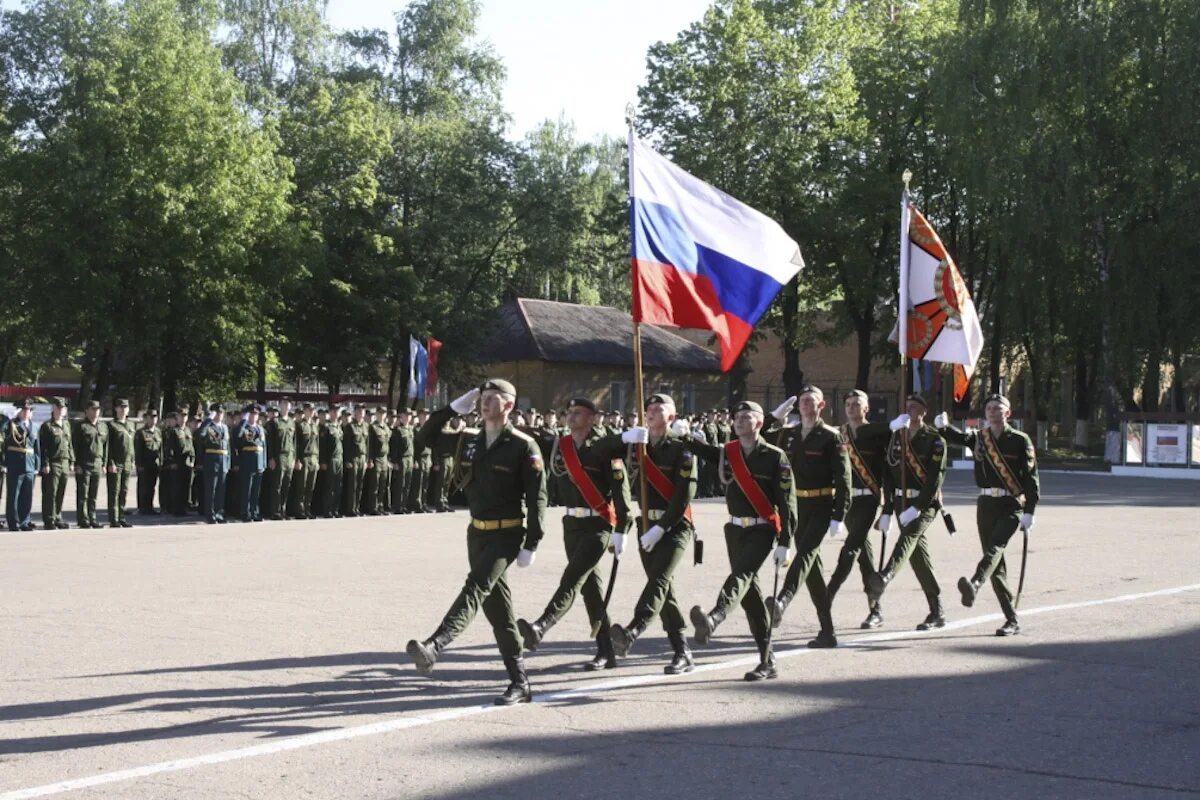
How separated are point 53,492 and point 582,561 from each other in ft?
45.4

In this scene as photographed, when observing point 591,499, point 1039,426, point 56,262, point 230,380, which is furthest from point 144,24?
point 591,499

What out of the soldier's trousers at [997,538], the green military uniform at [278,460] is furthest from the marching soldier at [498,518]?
the green military uniform at [278,460]

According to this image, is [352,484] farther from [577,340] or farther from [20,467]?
[577,340]

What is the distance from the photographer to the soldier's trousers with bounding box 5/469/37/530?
20578mm

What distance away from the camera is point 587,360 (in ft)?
202

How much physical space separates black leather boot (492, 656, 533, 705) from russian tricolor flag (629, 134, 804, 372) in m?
3.23

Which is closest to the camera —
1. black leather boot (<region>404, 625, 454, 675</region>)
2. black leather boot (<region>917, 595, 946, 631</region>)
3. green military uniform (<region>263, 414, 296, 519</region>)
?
black leather boot (<region>404, 625, 454, 675</region>)

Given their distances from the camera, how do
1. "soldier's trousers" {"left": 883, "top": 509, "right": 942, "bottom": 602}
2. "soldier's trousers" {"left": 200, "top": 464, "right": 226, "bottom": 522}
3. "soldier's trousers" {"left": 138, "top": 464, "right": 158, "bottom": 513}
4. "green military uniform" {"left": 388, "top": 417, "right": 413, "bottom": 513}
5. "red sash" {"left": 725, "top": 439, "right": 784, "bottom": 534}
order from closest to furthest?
"red sash" {"left": 725, "top": 439, "right": 784, "bottom": 534}, "soldier's trousers" {"left": 883, "top": 509, "right": 942, "bottom": 602}, "soldier's trousers" {"left": 200, "top": 464, "right": 226, "bottom": 522}, "soldier's trousers" {"left": 138, "top": 464, "right": 158, "bottom": 513}, "green military uniform" {"left": 388, "top": 417, "right": 413, "bottom": 513}

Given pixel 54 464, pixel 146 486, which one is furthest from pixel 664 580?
pixel 146 486

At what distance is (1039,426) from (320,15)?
109 feet

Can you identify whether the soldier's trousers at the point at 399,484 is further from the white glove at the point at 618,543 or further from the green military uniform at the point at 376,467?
the white glove at the point at 618,543

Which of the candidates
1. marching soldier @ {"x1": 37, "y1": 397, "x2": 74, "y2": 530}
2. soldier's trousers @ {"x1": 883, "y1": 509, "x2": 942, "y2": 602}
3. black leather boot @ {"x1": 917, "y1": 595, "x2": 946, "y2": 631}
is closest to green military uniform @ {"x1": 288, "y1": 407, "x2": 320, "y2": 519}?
marching soldier @ {"x1": 37, "y1": 397, "x2": 74, "y2": 530}

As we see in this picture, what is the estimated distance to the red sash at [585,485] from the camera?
970cm

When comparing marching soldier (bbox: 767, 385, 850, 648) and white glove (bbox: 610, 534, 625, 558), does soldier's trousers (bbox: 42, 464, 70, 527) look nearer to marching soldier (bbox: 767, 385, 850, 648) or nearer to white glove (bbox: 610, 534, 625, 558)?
marching soldier (bbox: 767, 385, 850, 648)
